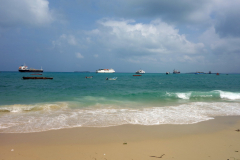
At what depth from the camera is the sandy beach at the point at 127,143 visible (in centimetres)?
489

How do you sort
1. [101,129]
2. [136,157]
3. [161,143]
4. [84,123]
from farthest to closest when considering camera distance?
[84,123]
[101,129]
[161,143]
[136,157]

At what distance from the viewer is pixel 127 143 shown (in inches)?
230

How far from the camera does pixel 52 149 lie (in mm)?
5348

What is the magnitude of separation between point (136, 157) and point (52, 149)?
313 centimetres

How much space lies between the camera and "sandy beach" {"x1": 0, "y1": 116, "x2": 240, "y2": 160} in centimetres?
489

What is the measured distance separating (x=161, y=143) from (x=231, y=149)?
2.52 m

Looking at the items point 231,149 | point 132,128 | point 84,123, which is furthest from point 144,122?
point 231,149

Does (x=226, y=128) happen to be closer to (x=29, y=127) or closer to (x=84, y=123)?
(x=84, y=123)

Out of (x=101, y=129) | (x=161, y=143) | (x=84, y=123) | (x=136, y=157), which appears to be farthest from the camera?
(x=84, y=123)

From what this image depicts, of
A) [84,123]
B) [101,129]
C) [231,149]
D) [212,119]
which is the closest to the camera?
[231,149]

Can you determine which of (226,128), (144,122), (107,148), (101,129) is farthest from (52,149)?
(226,128)

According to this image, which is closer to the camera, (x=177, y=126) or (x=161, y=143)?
(x=161, y=143)

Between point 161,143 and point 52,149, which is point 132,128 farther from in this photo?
point 52,149

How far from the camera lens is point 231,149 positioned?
5332 mm
